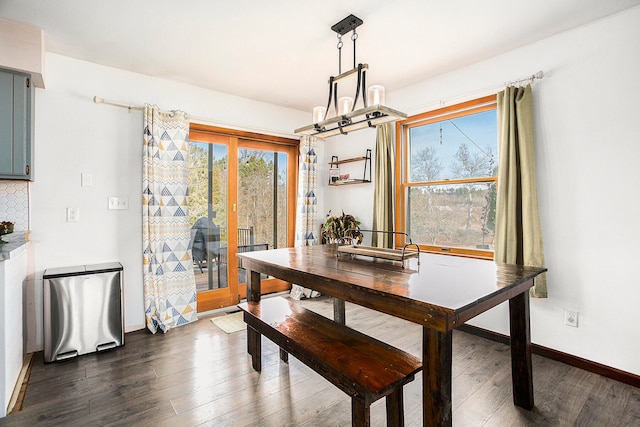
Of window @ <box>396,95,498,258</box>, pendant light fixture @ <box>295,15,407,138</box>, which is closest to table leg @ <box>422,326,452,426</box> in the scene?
pendant light fixture @ <box>295,15,407,138</box>

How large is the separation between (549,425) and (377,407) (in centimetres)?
94

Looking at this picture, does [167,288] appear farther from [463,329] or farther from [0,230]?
[463,329]

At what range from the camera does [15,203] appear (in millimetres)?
2502

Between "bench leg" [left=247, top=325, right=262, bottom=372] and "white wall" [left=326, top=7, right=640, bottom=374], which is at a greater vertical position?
"white wall" [left=326, top=7, right=640, bottom=374]

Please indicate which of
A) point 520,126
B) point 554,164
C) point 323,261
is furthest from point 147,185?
point 554,164

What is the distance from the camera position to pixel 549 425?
1.74m

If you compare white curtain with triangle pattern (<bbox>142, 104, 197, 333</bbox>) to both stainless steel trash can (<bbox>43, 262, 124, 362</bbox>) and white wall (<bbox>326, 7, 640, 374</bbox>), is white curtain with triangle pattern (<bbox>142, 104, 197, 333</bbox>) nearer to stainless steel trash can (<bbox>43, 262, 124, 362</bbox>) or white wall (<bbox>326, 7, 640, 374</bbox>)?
stainless steel trash can (<bbox>43, 262, 124, 362</bbox>)

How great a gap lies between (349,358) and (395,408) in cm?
30

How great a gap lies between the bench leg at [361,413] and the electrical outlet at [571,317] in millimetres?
2019

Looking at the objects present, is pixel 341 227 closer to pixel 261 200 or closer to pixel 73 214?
pixel 261 200

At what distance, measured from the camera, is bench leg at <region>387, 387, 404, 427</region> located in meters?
1.47

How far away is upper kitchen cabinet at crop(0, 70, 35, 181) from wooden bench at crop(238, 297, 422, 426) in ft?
6.71

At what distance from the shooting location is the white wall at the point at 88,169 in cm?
266

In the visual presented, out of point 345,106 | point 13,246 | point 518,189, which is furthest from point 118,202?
point 518,189
